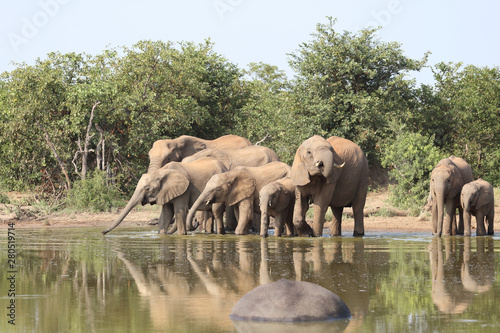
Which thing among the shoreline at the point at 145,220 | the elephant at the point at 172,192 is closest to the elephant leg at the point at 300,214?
the elephant at the point at 172,192

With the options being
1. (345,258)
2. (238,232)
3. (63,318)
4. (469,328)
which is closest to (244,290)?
(63,318)

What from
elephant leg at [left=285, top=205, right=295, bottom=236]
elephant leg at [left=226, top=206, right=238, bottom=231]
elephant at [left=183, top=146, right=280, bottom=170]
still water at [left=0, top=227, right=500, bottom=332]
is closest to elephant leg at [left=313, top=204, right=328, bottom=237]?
still water at [left=0, top=227, right=500, bottom=332]

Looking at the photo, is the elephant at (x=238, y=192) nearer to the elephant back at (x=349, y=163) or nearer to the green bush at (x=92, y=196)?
the elephant back at (x=349, y=163)

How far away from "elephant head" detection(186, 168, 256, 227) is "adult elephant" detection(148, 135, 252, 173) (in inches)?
194

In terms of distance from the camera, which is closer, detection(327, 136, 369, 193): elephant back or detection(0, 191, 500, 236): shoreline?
detection(327, 136, 369, 193): elephant back

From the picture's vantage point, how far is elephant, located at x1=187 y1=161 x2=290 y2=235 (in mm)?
17859

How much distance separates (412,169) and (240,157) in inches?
280

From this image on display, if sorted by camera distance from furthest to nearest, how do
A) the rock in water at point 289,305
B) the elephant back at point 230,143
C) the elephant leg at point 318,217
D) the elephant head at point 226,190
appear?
the elephant back at point 230,143, the elephant head at point 226,190, the elephant leg at point 318,217, the rock in water at point 289,305

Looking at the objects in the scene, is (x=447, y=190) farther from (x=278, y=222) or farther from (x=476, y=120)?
(x=476, y=120)

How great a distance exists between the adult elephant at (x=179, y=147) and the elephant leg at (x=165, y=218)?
3.86m

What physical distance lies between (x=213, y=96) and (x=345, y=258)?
21475 mm

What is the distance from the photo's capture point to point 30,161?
1125 inches

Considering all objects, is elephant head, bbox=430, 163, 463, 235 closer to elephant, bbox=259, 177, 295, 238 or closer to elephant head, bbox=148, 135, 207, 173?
elephant, bbox=259, 177, 295, 238

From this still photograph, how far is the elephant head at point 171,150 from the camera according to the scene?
2275cm
